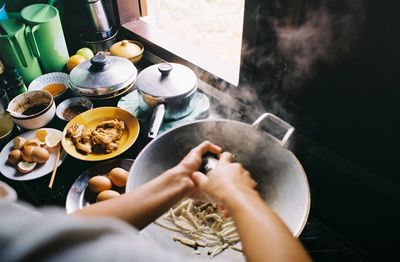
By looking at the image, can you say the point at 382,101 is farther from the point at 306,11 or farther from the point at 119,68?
the point at 119,68

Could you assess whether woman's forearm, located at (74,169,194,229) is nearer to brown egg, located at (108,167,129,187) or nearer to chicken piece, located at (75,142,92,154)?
brown egg, located at (108,167,129,187)

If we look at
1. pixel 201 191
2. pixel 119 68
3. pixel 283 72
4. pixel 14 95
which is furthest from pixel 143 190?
pixel 14 95

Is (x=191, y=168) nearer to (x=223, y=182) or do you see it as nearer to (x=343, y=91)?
(x=223, y=182)

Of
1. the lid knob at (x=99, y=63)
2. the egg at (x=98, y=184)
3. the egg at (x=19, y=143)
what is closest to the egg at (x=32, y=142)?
the egg at (x=19, y=143)

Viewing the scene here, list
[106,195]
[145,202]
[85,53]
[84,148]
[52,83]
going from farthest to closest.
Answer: [85,53]
[52,83]
[84,148]
[106,195]
[145,202]

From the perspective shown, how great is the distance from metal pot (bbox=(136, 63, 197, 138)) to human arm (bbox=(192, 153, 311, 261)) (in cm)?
61

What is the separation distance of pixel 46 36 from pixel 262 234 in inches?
83.7

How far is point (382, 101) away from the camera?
140 centimetres

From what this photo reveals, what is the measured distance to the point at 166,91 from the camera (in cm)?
186

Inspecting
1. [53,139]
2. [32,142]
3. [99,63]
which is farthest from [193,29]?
[32,142]

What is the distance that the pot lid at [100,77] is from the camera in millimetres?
2068

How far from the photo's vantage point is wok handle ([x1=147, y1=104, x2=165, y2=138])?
1729 millimetres

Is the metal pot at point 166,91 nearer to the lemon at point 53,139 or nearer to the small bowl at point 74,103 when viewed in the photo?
the small bowl at point 74,103

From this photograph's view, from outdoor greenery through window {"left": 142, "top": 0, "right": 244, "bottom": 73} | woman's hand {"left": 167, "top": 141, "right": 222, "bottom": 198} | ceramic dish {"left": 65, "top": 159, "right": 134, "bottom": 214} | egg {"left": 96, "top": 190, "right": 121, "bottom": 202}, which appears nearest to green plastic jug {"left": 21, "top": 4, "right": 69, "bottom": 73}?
ceramic dish {"left": 65, "top": 159, "right": 134, "bottom": 214}
